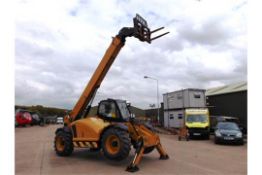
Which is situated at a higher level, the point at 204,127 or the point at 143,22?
the point at 143,22

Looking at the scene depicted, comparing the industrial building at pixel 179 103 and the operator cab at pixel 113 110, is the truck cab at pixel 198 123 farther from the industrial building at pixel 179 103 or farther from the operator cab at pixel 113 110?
the operator cab at pixel 113 110

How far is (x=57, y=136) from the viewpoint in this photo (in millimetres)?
12250

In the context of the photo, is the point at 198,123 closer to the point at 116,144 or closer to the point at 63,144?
the point at 63,144

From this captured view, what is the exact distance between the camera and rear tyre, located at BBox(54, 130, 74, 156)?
464 inches

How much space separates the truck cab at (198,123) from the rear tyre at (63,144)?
11.3 metres

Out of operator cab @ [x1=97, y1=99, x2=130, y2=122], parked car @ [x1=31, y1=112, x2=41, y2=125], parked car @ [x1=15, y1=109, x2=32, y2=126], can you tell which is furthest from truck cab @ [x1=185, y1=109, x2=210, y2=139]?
parked car @ [x1=31, y1=112, x2=41, y2=125]

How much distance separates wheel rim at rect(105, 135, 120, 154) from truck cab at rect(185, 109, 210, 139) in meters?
11.9

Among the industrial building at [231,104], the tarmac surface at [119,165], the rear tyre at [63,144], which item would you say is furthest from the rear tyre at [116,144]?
the industrial building at [231,104]

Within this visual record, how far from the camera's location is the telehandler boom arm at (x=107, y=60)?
35.3 ft

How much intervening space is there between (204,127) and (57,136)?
11.9 m

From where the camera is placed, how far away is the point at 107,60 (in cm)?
1177

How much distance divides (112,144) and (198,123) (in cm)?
1233
